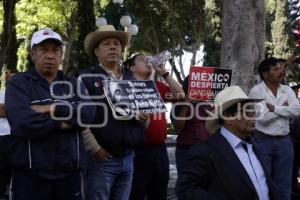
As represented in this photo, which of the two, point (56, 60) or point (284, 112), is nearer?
point (56, 60)

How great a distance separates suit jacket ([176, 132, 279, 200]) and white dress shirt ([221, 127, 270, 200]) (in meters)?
0.06

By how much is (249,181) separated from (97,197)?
1.84 meters

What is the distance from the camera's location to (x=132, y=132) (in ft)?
16.2

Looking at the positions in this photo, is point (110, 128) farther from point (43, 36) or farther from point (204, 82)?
point (204, 82)

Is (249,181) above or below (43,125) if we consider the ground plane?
below

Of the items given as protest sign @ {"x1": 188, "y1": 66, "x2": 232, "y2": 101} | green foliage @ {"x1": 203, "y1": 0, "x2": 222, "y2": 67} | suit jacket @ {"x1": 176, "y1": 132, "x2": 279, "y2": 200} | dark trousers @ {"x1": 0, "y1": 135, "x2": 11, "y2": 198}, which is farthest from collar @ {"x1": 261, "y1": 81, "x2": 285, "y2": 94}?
green foliage @ {"x1": 203, "y1": 0, "x2": 222, "y2": 67}

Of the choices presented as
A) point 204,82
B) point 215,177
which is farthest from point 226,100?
point 204,82

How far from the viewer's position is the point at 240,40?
7.17 meters

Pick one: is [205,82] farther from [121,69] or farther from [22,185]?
[22,185]

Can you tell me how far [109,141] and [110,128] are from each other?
0.11 meters

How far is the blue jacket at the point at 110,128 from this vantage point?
490 centimetres

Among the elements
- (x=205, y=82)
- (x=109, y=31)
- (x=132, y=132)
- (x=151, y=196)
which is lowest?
(x=151, y=196)

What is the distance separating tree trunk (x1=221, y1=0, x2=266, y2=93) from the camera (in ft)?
23.5

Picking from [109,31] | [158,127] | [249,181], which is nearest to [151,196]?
[158,127]
